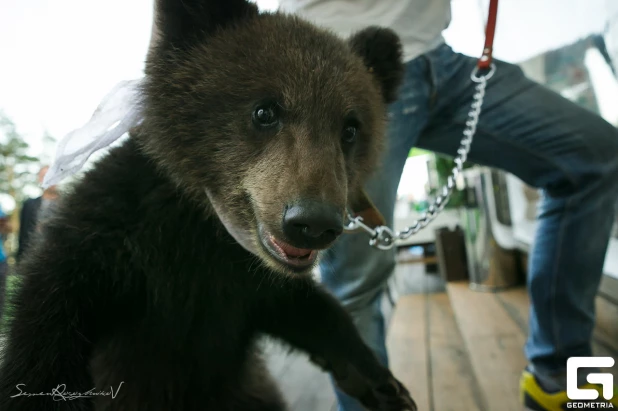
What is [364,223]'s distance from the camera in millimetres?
1112

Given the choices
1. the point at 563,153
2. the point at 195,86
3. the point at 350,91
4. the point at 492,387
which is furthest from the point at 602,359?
the point at 195,86

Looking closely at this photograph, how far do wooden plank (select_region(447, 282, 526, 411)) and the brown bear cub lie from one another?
0.50 metres

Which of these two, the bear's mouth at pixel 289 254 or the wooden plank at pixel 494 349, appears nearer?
the bear's mouth at pixel 289 254

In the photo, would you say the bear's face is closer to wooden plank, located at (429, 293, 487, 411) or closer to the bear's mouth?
the bear's mouth

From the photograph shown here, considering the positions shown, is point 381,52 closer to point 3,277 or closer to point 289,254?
point 289,254

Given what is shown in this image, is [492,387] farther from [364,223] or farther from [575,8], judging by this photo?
[575,8]

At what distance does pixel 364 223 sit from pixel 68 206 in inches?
26.7

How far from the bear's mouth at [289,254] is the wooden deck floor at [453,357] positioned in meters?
0.55

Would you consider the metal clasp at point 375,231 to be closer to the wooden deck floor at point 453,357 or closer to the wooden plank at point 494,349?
the wooden deck floor at point 453,357

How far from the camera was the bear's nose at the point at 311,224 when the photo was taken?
0.75 m

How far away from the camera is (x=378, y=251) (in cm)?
132

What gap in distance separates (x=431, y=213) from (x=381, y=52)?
50cm

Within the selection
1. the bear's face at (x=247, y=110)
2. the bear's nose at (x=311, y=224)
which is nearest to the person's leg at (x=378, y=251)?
the bear's face at (x=247, y=110)

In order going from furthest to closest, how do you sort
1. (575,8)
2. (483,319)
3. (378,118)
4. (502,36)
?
(483,319)
(575,8)
(502,36)
(378,118)
